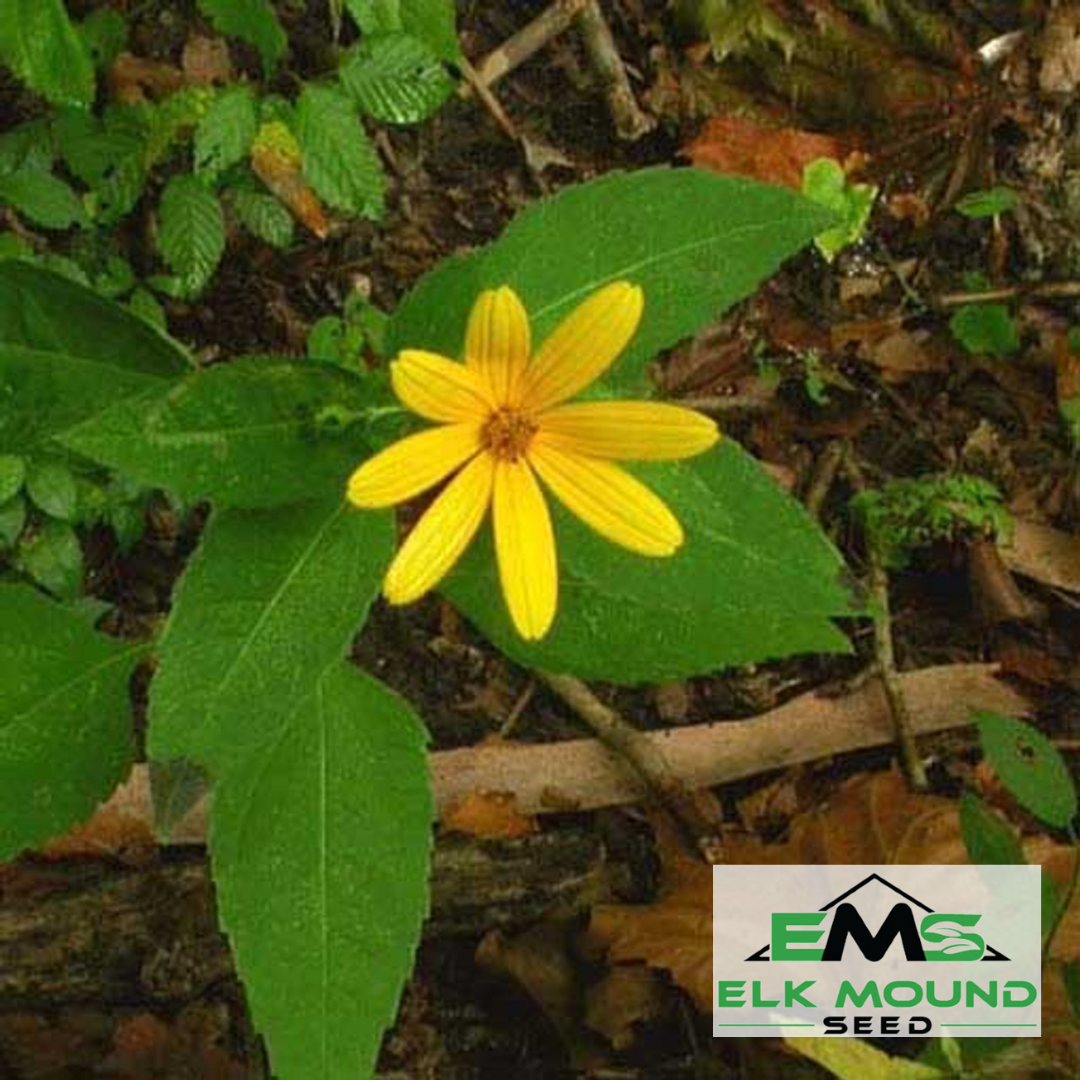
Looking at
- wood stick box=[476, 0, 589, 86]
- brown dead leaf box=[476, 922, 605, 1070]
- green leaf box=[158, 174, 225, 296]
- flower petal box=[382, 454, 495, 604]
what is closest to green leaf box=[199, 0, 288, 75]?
green leaf box=[158, 174, 225, 296]

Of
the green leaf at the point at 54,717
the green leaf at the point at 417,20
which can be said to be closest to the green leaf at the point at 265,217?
the green leaf at the point at 417,20

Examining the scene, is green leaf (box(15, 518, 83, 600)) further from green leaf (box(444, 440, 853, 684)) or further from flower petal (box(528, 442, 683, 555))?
flower petal (box(528, 442, 683, 555))

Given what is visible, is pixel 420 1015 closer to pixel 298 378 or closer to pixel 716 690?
pixel 716 690

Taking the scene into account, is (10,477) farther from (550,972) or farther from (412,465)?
(550,972)

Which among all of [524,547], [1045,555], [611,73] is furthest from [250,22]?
[1045,555]

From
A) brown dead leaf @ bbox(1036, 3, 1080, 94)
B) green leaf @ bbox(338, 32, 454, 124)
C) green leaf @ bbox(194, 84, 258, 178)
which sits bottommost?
green leaf @ bbox(194, 84, 258, 178)

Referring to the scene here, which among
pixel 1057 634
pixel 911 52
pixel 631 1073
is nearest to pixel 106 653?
pixel 631 1073
